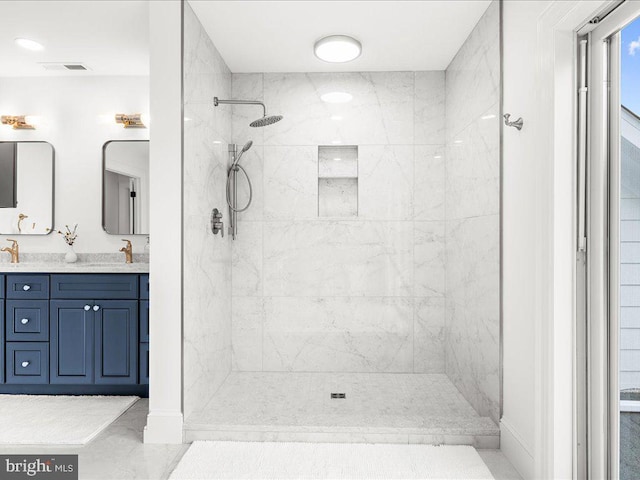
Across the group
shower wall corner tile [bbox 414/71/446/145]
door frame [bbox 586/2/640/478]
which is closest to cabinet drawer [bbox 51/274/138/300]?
shower wall corner tile [bbox 414/71/446/145]

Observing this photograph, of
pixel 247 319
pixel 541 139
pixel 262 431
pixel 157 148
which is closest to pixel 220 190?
pixel 157 148

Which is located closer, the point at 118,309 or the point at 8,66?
the point at 118,309

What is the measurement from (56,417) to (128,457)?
833 mm

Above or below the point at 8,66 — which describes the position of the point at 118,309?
below

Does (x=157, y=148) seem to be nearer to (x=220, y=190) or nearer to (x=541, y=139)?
Answer: (x=220, y=190)

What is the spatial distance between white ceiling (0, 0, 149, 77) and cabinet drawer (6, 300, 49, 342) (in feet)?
5.93

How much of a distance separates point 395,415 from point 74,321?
227 cm

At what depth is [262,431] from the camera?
8.07 ft

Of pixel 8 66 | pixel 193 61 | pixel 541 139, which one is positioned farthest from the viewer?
pixel 8 66

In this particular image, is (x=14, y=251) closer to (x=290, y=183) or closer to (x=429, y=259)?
(x=290, y=183)

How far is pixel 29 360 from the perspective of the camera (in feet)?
10.2

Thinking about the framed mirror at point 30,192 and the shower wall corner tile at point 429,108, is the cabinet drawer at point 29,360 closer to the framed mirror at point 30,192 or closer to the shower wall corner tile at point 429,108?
the framed mirror at point 30,192

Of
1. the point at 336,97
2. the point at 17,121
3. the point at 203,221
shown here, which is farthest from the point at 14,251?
the point at 336,97

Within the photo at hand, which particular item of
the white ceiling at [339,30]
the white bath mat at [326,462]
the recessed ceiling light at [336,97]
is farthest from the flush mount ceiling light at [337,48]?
the white bath mat at [326,462]
